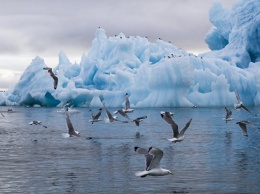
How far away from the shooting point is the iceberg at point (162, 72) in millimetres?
65188

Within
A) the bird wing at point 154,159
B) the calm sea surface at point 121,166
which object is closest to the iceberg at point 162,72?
the calm sea surface at point 121,166

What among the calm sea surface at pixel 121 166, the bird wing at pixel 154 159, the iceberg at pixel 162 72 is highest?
the iceberg at pixel 162 72

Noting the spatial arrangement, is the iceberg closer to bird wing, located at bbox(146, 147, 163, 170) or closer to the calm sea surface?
the calm sea surface

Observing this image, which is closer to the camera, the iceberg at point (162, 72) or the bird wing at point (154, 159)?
Answer: the bird wing at point (154, 159)

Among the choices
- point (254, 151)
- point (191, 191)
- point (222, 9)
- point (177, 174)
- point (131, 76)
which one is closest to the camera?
point (191, 191)

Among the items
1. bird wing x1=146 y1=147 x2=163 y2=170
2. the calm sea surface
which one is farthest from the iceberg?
bird wing x1=146 y1=147 x2=163 y2=170

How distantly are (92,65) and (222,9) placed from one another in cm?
2598

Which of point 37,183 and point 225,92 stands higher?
point 225,92

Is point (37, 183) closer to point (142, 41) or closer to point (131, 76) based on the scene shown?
point (131, 76)

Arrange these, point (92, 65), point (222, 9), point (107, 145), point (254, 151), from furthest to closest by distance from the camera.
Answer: point (222, 9), point (92, 65), point (107, 145), point (254, 151)

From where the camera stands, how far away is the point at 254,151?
23.0 meters

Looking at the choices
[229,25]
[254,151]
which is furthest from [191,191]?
→ [229,25]

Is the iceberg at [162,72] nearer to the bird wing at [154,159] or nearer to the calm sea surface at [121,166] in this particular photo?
the calm sea surface at [121,166]

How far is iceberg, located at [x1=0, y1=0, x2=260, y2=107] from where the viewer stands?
214 ft
